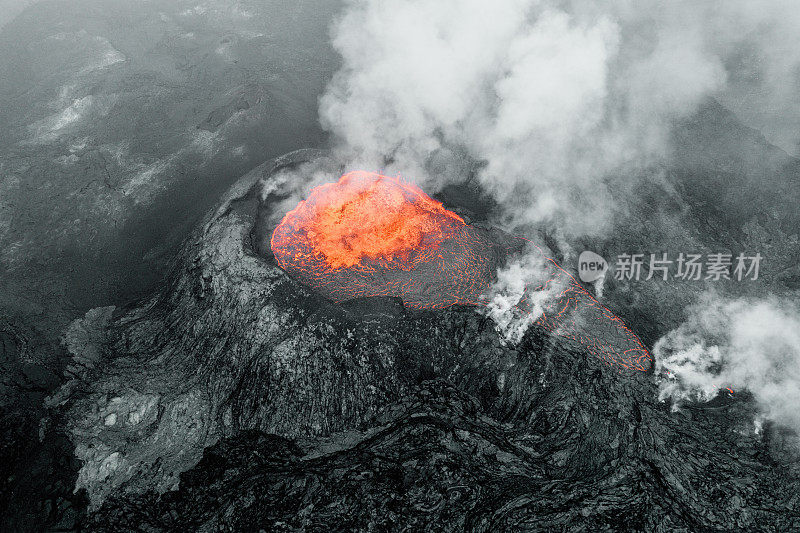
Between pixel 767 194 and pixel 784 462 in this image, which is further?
pixel 767 194

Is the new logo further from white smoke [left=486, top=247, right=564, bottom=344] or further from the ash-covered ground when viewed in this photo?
white smoke [left=486, top=247, right=564, bottom=344]

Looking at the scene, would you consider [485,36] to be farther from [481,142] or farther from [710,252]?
[710,252]

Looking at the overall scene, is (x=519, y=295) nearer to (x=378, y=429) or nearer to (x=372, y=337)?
(x=372, y=337)

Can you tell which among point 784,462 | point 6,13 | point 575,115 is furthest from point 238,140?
point 6,13

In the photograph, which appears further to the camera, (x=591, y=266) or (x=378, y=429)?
(x=591, y=266)

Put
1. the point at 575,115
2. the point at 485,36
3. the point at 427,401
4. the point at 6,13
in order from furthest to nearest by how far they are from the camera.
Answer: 1. the point at 6,13
2. the point at 485,36
3. the point at 575,115
4. the point at 427,401

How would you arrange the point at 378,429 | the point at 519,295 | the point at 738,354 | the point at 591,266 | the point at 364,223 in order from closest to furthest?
the point at 378,429 → the point at 738,354 → the point at 519,295 → the point at 591,266 → the point at 364,223

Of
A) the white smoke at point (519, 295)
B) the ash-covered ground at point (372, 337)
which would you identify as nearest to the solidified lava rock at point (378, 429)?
the ash-covered ground at point (372, 337)

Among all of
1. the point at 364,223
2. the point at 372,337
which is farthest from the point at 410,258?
the point at 372,337
